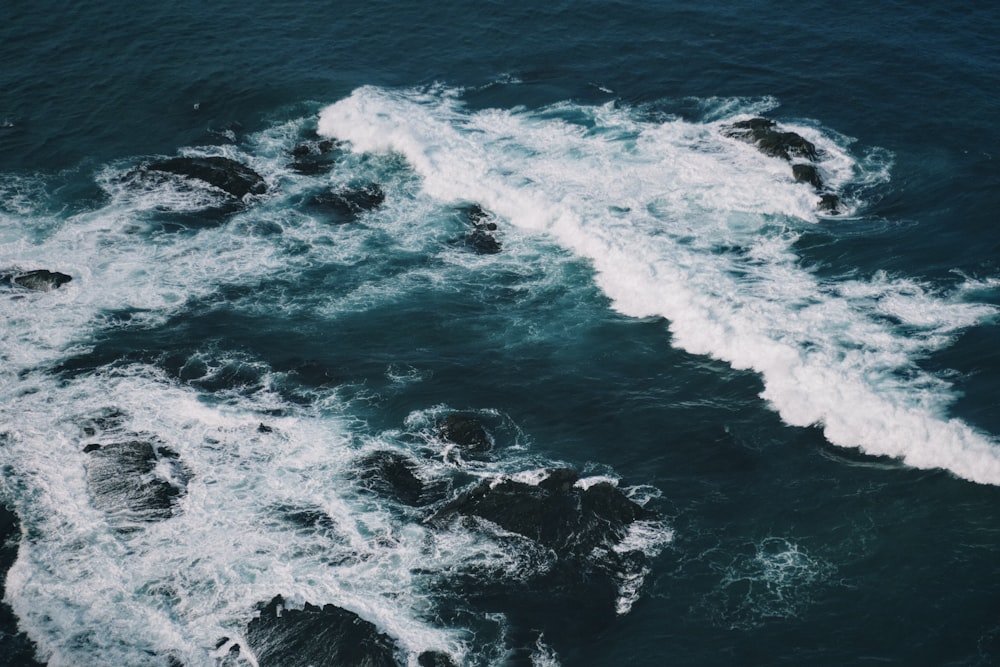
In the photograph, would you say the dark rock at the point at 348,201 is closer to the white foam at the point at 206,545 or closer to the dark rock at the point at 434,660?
the white foam at the point at 206,545

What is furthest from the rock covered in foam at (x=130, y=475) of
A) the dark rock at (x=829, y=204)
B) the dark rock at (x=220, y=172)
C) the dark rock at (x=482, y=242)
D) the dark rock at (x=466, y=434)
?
the dark rock at (x=829, y=204)

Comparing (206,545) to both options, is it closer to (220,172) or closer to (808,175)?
(220,172)

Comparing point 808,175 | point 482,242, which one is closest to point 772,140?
point 808,175

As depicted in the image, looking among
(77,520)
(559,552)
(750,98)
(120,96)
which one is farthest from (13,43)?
(559,552)

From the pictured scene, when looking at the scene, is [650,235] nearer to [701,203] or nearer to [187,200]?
[701,203]

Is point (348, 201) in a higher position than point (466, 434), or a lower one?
higher

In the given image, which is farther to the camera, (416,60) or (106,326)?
(416,60)
